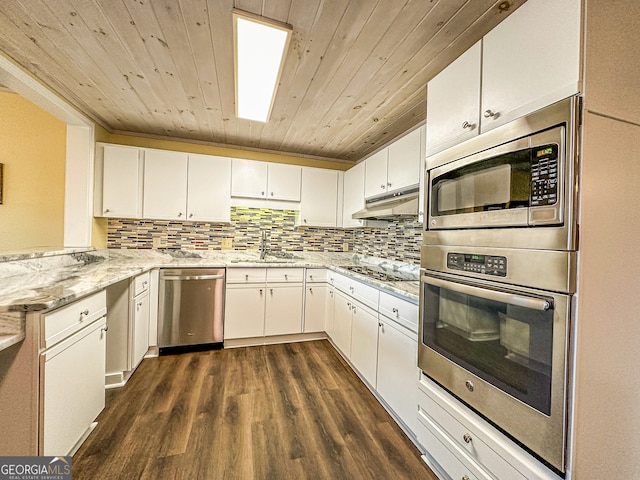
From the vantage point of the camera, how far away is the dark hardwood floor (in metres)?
1.39

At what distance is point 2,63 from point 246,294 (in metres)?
2.40

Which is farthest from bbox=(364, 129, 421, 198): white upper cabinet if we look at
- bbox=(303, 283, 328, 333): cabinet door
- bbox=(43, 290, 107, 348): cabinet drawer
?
bbox=(43, 290, 107, 348): cabinet drawer

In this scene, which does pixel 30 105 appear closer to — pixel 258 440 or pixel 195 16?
pixel 195 16

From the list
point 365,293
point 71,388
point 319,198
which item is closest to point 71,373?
point 71,388

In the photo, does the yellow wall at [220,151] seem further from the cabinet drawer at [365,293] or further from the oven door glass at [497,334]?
the oven door glass at [497,334]

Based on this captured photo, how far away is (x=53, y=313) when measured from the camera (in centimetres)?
118

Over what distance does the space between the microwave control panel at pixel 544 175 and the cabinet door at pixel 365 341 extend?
53.8 inches

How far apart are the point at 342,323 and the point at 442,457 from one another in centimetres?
145

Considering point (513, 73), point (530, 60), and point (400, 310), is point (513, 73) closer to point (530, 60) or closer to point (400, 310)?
point (530, 60)

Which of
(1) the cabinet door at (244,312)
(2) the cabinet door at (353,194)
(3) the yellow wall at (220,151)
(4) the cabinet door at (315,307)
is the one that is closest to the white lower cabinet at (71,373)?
(1) the cabinet door at (244,312)

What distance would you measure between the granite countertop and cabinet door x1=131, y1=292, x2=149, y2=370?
0.28 m

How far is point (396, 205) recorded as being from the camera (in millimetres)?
2312

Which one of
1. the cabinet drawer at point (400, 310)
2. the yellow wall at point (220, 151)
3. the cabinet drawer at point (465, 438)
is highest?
the yellow wall at point (220, 151)

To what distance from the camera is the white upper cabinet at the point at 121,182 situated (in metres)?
2.78
